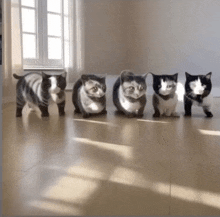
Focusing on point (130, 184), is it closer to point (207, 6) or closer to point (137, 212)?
point (137, 212)

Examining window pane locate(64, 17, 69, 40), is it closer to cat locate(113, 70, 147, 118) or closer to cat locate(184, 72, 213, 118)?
cat locate(113, 70, 147, 118)

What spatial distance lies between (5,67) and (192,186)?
219 cm

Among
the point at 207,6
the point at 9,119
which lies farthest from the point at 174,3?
the point at 9,119

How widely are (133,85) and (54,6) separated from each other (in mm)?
1994

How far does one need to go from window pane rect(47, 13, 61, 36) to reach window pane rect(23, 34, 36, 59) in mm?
206

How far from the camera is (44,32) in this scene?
3.58 metres

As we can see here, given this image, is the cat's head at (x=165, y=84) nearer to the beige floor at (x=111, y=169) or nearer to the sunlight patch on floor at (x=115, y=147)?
the beige floor at (x=111, y=169)

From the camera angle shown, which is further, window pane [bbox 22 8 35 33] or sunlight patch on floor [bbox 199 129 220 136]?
window pane [bbox 22 8 35 33]

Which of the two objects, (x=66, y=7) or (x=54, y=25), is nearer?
(x=66, y=7)

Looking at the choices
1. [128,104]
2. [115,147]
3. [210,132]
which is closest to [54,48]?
[128,104]

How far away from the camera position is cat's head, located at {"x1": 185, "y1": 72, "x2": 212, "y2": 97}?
6.53ft

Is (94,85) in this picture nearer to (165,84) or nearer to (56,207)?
(165,84)

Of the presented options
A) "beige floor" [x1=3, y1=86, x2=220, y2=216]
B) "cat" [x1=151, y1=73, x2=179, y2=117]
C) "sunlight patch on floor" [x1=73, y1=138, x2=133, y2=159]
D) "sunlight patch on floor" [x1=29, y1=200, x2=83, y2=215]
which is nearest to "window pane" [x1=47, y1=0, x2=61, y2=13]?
"cat" [x1=151, y1=73, x2=179, y2=117]

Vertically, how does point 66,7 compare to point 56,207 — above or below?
above
